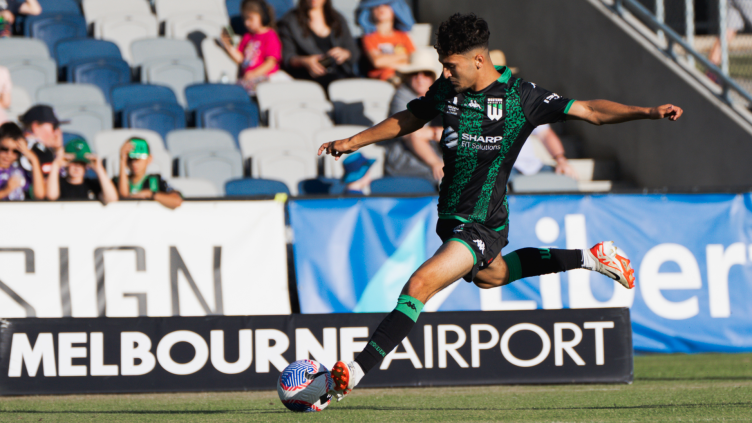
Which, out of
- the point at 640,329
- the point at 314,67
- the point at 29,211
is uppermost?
the point at 314,67

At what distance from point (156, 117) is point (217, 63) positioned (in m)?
1.70

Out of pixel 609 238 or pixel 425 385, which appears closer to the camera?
pixel 425 385

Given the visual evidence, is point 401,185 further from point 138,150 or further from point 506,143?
point 506,143

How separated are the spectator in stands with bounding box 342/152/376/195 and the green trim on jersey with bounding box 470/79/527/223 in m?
4.31

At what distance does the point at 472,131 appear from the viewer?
4.88 metres

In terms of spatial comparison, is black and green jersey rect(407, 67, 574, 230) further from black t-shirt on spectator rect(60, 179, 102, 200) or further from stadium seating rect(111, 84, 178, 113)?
stadium seating rect(111, 84, 178, 113)

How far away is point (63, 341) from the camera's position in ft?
19.9

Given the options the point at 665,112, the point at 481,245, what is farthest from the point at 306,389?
the point at 665,112

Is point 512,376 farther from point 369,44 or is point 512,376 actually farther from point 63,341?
point 369,44

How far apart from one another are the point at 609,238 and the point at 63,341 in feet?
15.9

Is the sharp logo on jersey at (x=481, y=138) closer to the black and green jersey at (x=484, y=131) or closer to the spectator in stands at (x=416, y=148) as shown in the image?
the black and green jersey at (x=484, y=131)

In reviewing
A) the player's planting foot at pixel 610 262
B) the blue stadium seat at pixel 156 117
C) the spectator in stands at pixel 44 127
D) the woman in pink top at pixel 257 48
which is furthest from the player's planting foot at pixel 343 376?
the woman in pink top at pixel 257 48

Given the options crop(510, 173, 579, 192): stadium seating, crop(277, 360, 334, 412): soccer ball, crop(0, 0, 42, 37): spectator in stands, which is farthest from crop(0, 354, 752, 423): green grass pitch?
crop(0, 0, 42, 37): spectator in stands

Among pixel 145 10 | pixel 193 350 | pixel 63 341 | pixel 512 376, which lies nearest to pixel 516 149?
pixel 512 376
